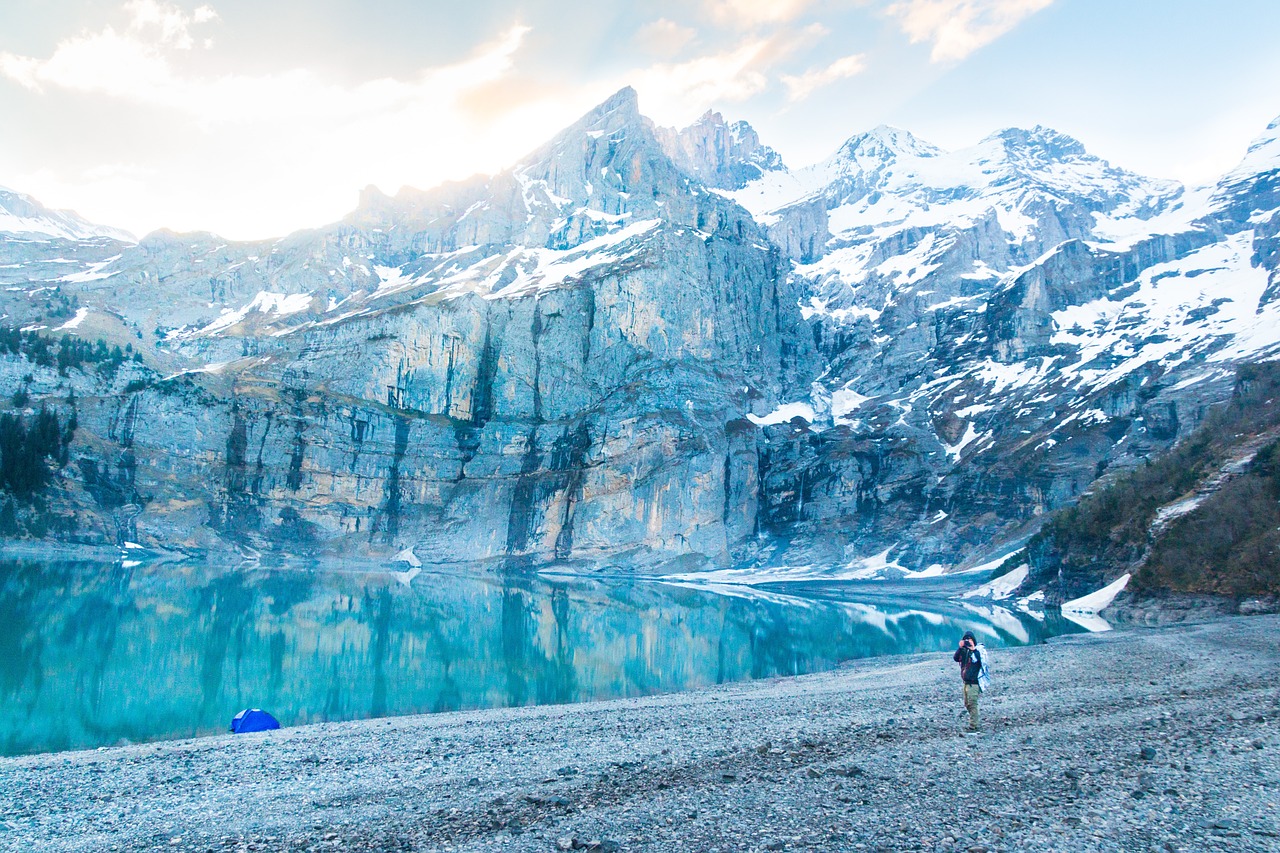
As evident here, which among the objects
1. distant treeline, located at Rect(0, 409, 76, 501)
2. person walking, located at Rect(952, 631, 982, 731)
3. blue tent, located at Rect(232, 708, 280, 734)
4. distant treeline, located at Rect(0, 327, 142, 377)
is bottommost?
blue tent, located at Rect(232, 708, 280, 734)

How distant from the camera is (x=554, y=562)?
168m

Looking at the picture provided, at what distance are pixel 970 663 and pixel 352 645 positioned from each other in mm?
44084

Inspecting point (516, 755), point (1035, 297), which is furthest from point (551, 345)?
point (516, 755)

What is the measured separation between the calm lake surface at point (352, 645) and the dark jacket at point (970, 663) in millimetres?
20607

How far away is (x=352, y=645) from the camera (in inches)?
2090

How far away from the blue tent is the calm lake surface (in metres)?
1.81

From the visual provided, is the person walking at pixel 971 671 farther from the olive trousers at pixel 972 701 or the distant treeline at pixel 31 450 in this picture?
the distant treeline at pixel 31 450

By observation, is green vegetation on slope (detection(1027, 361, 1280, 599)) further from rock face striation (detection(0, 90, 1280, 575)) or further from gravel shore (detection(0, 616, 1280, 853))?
rock face striation (detection(0, 90, 1280, 575))

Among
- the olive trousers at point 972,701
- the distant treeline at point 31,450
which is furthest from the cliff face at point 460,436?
the olive trousers at point 972,701

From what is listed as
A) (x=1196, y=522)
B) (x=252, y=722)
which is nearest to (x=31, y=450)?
(x=252, y=722)

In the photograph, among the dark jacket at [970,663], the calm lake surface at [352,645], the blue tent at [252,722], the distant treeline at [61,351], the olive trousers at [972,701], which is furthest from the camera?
the distant treeline at [61,351]

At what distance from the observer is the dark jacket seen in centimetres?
1947

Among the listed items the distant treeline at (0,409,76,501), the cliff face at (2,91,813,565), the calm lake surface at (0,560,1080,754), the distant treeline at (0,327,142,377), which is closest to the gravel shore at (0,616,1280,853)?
the calm lake surface at (0,560,1080,754)

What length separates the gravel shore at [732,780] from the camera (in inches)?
473
